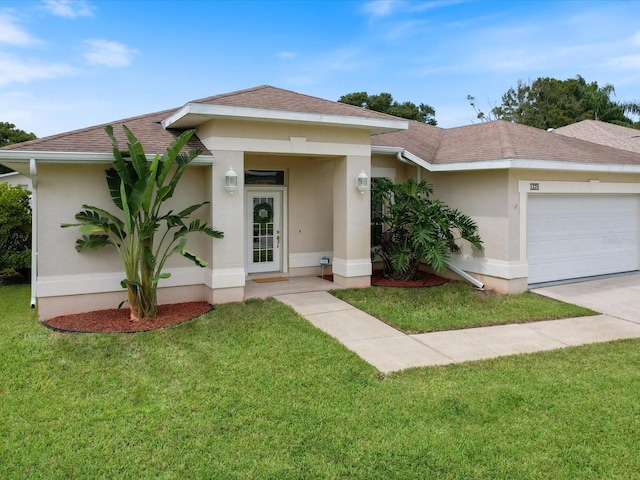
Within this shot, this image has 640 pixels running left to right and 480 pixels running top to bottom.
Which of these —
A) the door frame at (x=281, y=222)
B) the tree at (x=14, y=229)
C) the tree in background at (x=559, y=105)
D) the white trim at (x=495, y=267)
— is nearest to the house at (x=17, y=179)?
the tree at (x=14, y=229)

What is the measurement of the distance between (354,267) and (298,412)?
600cm

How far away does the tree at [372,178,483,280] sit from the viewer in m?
10.6

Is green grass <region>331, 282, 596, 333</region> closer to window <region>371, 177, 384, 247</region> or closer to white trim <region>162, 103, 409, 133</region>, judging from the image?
window <region>371, 177, 384, 247</region>

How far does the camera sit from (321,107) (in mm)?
10219

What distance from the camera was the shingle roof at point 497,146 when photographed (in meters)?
10.8

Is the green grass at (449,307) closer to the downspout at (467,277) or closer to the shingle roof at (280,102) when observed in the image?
the downspout at (467,277)

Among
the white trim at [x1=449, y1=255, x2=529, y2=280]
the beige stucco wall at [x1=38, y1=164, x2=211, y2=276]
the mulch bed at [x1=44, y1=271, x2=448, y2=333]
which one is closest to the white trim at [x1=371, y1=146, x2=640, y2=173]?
the white trim at [x1=449, y1=255, x2=529, y2=280]

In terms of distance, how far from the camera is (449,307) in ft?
30.2

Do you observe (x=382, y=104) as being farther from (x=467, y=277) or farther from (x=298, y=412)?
(x=298, y=412)

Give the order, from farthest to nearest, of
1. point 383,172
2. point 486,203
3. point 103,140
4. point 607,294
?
point 383,172
point 486,203
point 607,294
point 103,140

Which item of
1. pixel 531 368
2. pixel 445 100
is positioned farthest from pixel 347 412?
pixel 445 100

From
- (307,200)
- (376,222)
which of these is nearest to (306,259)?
(307,200)

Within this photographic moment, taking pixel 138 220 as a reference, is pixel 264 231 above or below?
below

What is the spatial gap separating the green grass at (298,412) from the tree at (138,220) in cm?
133
